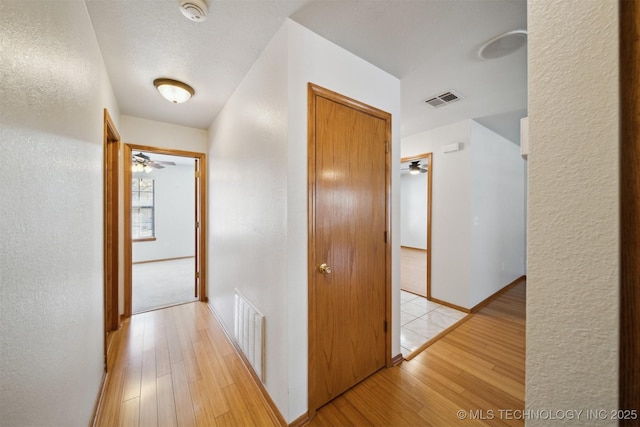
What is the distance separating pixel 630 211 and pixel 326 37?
5.59 ft

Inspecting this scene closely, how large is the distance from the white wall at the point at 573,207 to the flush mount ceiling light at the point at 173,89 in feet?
8.12

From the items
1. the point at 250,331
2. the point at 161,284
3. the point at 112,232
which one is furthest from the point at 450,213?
the point at 161,284

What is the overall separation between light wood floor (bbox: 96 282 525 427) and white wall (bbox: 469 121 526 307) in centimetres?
101

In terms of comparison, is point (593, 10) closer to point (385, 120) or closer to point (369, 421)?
point (385, 120)

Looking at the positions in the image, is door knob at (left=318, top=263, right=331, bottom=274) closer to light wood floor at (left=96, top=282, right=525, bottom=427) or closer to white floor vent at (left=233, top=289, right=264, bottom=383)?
white floor vent at (left=233, top=289, right=264, bottom=383)

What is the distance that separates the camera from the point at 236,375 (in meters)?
1.81

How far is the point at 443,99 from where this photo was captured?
96.0 inches

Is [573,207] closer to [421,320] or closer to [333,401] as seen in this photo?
[333,401]

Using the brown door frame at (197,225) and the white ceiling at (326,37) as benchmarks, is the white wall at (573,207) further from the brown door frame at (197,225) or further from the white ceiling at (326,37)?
the brown door frame at (197,225)

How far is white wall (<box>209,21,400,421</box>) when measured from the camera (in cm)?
137

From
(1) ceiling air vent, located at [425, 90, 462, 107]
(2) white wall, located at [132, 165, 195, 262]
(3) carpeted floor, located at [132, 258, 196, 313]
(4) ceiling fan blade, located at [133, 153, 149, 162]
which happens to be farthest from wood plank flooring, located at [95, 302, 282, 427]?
(2) white wall, located at [132, 165, 195, 262]

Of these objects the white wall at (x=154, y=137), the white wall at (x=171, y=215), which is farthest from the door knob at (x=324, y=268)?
the white wall at (x=171, y=215)

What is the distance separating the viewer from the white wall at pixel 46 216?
634 millimetres

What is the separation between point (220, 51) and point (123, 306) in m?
3.13
